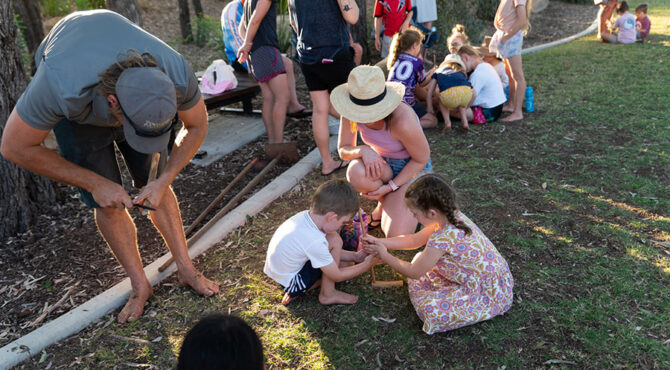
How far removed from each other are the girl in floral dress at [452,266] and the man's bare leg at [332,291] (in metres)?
0.34

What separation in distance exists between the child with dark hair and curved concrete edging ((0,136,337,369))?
5.27 ft

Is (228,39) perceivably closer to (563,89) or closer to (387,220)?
(387,220)

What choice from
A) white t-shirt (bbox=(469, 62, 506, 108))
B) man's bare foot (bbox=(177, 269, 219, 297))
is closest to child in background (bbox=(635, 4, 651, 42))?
white t-shirt (bbox=(469, 62, 506, 108))

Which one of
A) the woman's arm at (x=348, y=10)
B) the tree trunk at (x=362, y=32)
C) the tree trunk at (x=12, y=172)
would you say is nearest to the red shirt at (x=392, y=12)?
the tree trunk at (x=362, y=32)

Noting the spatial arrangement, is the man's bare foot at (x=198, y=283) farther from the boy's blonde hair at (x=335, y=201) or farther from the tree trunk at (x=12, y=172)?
the tree trunk at (x=12, y=172)

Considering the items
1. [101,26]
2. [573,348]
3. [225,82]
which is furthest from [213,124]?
[573,348]

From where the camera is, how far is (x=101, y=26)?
2.26 metres

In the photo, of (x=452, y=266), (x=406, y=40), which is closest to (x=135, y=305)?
(x=452, y=266)

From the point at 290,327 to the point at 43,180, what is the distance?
253 cm

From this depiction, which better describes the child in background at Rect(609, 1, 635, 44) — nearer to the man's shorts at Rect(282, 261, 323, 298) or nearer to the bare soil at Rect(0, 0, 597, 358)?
the bare soil at Rect(0, 0, 597, 358)

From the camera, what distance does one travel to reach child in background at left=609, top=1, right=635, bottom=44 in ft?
28.9

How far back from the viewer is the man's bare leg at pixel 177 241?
113 inches

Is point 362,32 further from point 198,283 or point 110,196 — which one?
point 110,196

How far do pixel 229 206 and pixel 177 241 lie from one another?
90cm
